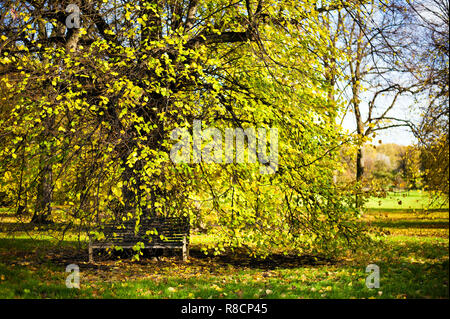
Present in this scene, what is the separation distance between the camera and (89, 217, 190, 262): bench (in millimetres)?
7730

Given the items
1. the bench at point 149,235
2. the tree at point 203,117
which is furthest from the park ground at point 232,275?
the tree at point 203,117

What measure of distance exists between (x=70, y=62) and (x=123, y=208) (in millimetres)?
2825

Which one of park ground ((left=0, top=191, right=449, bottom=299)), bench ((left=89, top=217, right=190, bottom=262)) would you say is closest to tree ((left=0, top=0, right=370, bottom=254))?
bench ((left=89, top=217, right=190, bottom=262))

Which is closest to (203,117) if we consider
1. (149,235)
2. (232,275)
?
(149,235)

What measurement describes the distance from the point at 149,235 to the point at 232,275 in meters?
2.12

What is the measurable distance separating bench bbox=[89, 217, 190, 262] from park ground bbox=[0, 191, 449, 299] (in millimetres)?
396

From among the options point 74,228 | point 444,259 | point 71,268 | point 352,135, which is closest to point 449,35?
point 444,259

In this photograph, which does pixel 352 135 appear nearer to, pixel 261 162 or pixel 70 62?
pixel 261 162

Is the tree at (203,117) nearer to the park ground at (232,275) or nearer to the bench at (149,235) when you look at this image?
the bench at (149,235)

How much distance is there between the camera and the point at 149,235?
8039mm

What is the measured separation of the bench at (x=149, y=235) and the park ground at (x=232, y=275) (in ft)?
1.30

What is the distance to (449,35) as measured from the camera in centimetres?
337

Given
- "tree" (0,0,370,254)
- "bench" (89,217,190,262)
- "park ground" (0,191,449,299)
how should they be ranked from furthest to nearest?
1. "bench" (89,217,190,262)
2. "tree" (0,0,370,254)
3. "park ground" (0,191,449,299)

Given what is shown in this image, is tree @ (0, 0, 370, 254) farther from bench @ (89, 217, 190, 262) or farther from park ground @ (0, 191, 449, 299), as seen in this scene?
park ground @ (0, 191, 449, 299)
